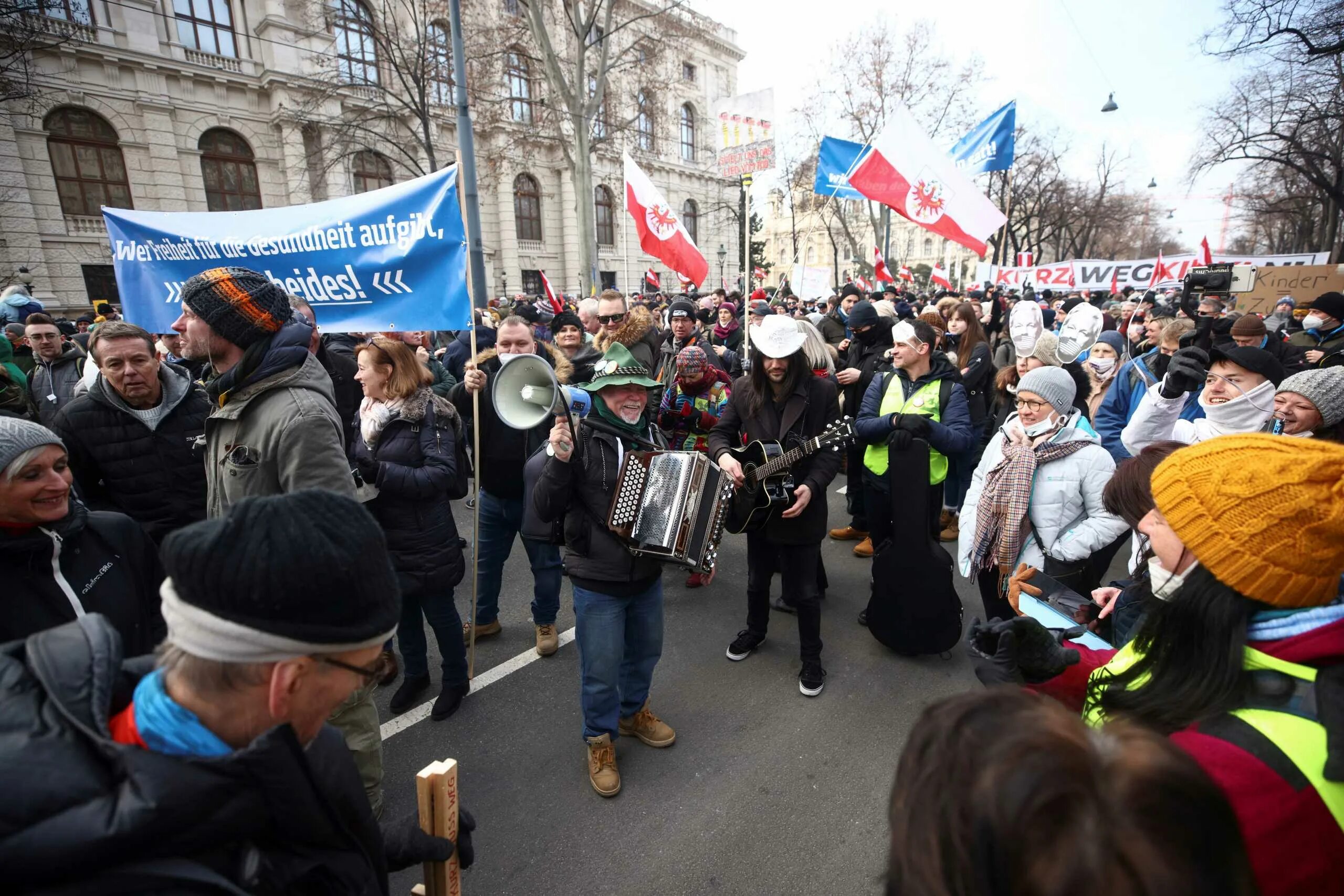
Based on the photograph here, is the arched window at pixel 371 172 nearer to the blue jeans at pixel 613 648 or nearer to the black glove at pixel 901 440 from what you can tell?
the black glove at pixel 901 440

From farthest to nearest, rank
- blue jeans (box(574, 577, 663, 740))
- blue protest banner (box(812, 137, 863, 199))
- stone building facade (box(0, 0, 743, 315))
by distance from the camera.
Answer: stone building facade (box(0, 0, 743, 315)) < blue protest banner (box(812, 137, 863, 199)) < blue jeans (box(574, 577, 663, 740))

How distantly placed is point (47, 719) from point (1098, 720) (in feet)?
6.37

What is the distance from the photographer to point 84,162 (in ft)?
68.1

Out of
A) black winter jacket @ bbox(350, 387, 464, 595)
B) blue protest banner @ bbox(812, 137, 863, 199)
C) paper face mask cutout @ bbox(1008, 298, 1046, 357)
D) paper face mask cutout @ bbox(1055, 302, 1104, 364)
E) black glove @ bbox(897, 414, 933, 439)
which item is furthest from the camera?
blue protest banner @ bbox(812, 137, 863, 199)

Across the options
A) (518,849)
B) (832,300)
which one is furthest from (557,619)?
(832,300)

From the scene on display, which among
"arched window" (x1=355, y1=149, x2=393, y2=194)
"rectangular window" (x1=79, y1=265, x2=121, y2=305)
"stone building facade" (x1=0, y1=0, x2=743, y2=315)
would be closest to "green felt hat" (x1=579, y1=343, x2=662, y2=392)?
"stone building facade" (x1=0, y1=0, x2=743, y2=315)

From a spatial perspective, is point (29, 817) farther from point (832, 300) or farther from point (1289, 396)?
point (832, 300)

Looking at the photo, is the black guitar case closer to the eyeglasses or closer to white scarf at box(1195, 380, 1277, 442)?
white scarf at box(1195, 380, 1277, 442)

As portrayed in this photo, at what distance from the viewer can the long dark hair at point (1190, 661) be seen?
1.20 metres

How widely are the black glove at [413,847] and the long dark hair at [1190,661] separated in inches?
58.5

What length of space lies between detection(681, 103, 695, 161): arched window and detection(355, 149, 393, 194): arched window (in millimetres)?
17676

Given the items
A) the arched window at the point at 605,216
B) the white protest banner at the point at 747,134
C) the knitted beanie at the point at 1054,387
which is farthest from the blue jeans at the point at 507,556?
the arched window at the point at 605,216

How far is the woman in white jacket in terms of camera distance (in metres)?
3.01

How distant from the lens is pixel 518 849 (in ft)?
8.46
